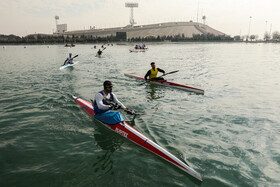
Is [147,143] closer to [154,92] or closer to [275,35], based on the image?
[154,92]

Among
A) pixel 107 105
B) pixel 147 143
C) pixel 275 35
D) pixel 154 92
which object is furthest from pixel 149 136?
pixel 275 35

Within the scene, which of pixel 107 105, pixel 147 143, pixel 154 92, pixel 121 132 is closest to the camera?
pixel 147 143

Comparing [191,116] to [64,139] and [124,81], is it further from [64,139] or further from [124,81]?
[124,81]

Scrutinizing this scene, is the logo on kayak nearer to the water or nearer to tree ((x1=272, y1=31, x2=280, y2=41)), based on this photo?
the water

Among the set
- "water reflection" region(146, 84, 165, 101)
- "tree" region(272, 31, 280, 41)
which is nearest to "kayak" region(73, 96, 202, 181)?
"water reflection" region(146, 84, 165, 101)

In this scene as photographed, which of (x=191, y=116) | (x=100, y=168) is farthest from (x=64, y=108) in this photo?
(x=191, y=116)

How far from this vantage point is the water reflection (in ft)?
41.2

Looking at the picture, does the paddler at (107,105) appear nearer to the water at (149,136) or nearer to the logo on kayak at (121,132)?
the logo on kayak at (121,132)

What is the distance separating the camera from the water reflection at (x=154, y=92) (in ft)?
41.2

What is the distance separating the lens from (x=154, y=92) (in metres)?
13.7

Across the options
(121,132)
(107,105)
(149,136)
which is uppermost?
(107,105)

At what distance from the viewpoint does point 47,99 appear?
12.0 metres

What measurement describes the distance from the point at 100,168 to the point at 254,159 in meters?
5.03

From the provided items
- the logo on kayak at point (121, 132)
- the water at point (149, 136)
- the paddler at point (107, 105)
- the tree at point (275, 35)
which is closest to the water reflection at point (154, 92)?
the water at point (149, 136)
